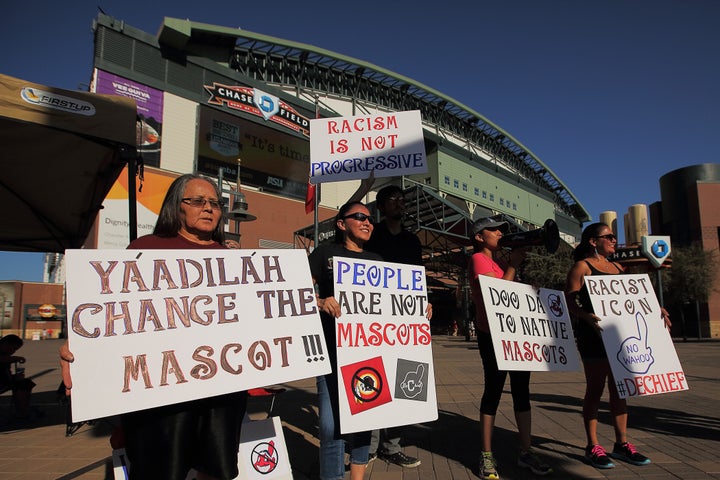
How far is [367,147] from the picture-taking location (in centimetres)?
493

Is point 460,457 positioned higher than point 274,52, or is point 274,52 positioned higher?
point 274,52

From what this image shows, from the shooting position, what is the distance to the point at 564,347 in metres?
3.37

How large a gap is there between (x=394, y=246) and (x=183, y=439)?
2.23 metres

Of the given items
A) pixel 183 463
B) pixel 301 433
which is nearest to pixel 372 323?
pixel 183 463

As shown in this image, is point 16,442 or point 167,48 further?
point 167,48

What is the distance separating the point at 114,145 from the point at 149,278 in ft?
7.85

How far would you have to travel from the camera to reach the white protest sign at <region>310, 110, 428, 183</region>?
4.79 metres

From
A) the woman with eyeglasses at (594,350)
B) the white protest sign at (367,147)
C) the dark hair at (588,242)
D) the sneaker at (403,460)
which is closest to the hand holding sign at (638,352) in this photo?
the woman with eyeglasses at (594,350)

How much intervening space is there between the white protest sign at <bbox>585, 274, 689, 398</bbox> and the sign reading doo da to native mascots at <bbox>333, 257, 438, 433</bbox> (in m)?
1.56

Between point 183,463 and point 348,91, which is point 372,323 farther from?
point 348,91

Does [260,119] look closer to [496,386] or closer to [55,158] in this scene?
[55,158]

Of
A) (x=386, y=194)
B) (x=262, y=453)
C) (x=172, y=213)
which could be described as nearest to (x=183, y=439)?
(x=262, y=453)

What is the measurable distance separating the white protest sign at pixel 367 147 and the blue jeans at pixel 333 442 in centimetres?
277

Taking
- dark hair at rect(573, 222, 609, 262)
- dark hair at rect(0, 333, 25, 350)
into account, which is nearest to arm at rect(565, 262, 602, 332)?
dark hair at rect(573, 222, 609, 262)
